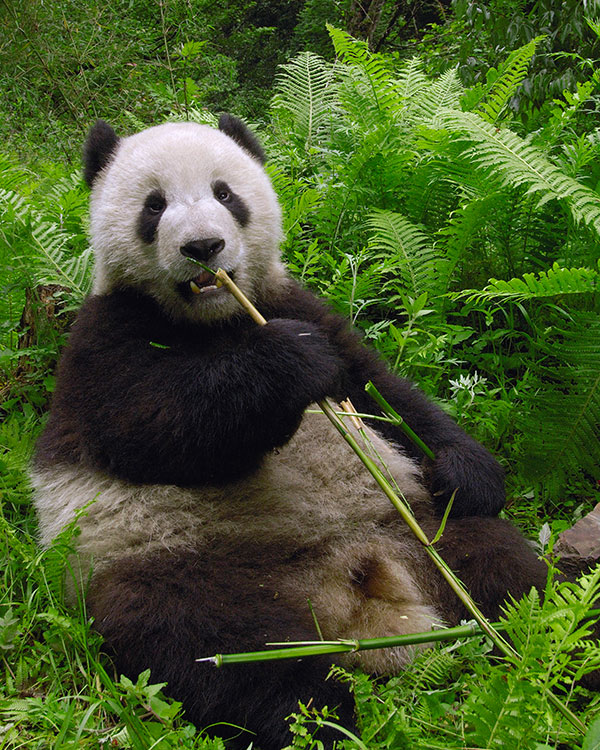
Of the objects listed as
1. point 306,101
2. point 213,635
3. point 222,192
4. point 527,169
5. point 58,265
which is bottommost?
point 213,635

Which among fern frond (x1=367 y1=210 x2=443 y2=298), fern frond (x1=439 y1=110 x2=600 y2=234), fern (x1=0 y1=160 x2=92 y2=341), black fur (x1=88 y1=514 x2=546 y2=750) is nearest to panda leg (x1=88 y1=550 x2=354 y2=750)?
black fur (x1=88 y1=514 x2=546 y2=750)

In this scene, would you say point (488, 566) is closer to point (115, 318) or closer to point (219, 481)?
point (219, 481)

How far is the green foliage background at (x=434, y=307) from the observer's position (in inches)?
108

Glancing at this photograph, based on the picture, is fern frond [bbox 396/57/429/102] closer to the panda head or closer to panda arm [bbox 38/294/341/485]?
the panda head

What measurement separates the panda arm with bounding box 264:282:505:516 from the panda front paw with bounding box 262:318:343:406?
0.61 meters

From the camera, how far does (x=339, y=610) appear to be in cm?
336

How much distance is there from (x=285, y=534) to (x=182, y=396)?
0.91 metres

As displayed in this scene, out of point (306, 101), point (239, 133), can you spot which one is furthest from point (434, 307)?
point (306, 101)

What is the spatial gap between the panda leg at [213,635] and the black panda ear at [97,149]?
90.9 inches

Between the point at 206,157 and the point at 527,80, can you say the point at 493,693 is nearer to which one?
the point at 206,157

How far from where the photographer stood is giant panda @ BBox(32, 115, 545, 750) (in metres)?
3.06

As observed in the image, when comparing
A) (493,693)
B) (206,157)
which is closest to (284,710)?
(493,693)

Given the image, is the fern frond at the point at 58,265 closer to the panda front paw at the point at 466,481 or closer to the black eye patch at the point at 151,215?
the black eye patch at the point at 151,215

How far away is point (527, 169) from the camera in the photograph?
467 cm
